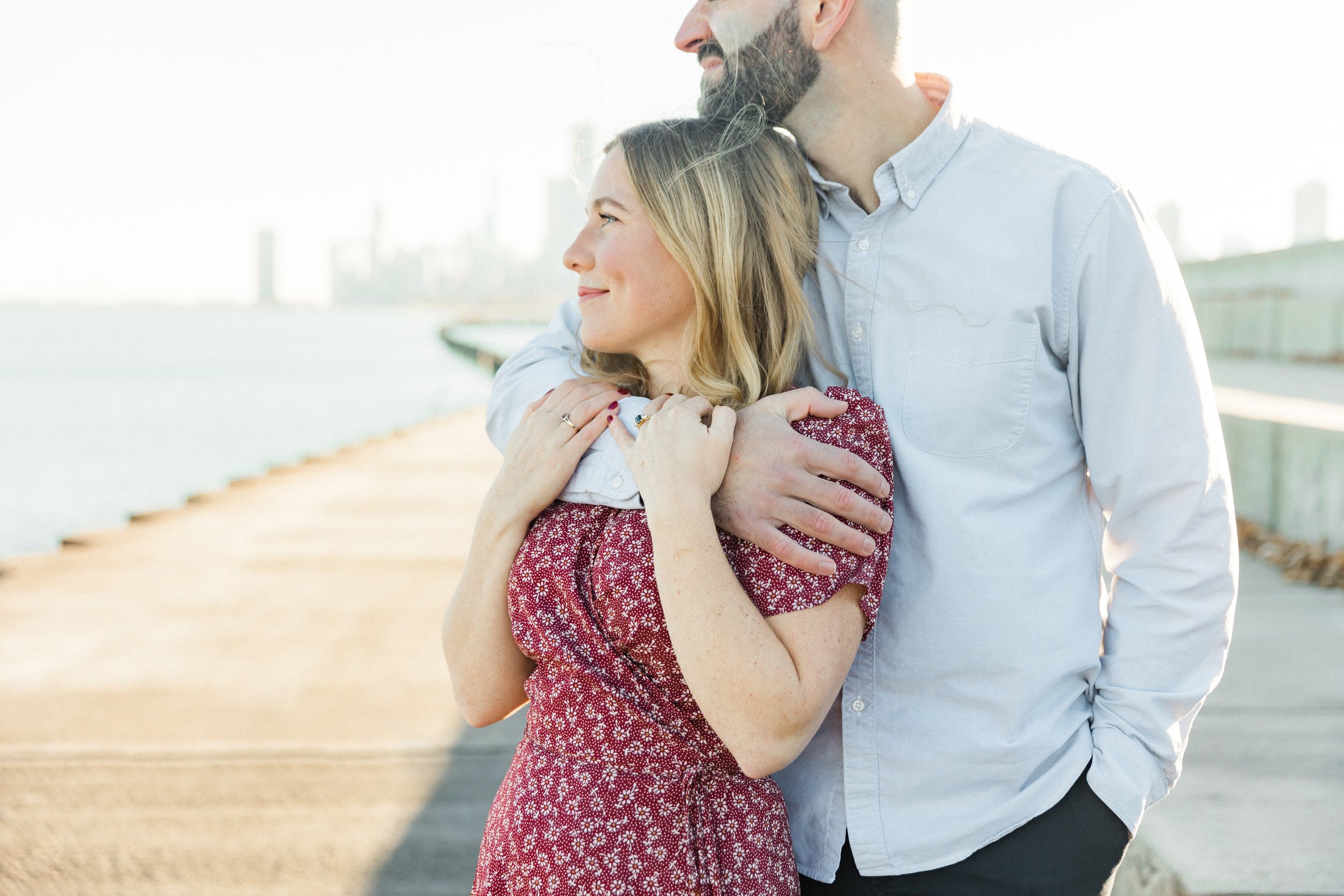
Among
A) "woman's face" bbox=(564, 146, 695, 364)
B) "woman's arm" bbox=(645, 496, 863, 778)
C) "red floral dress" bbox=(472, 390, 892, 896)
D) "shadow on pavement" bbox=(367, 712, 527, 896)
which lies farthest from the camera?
"shadow on pavement" bbox=(367, 712, 527, 896)

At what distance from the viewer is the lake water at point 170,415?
659 inches

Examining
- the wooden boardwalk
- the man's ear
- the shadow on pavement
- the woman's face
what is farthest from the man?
the wooden boardwalk

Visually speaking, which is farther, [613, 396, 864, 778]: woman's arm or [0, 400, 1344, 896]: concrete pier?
[0, 400, 1344, 896]: concrete pier

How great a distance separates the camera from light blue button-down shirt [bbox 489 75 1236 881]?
1.67 m

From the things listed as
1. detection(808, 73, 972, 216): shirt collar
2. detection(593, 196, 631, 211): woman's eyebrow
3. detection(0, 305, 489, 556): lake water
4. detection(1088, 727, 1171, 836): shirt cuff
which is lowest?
detection(0, 305, 489, 556): lake water

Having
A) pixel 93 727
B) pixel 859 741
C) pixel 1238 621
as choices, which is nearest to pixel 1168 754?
pixel 859 741

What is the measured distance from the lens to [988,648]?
5.52ft

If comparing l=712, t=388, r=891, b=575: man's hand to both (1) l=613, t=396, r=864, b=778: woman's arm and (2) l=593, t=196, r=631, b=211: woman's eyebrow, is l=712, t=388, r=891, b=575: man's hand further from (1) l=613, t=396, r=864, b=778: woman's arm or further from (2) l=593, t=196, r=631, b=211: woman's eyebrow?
(2) l=593, t=196, r=631, b=211: woman's eyebrow

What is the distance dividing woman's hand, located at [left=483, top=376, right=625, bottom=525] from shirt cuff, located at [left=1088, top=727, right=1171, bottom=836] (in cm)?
95

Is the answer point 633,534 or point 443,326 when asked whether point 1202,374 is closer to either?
point 633,534

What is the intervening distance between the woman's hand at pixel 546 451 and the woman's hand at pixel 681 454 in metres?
0.11

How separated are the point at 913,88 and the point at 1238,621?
379cm

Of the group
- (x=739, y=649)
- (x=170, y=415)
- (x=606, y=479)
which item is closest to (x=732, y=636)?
(x=739, y=649)

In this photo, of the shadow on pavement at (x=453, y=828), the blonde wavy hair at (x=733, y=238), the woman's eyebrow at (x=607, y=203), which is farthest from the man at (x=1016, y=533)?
the shadow on pavement at (x=453, y=828)
